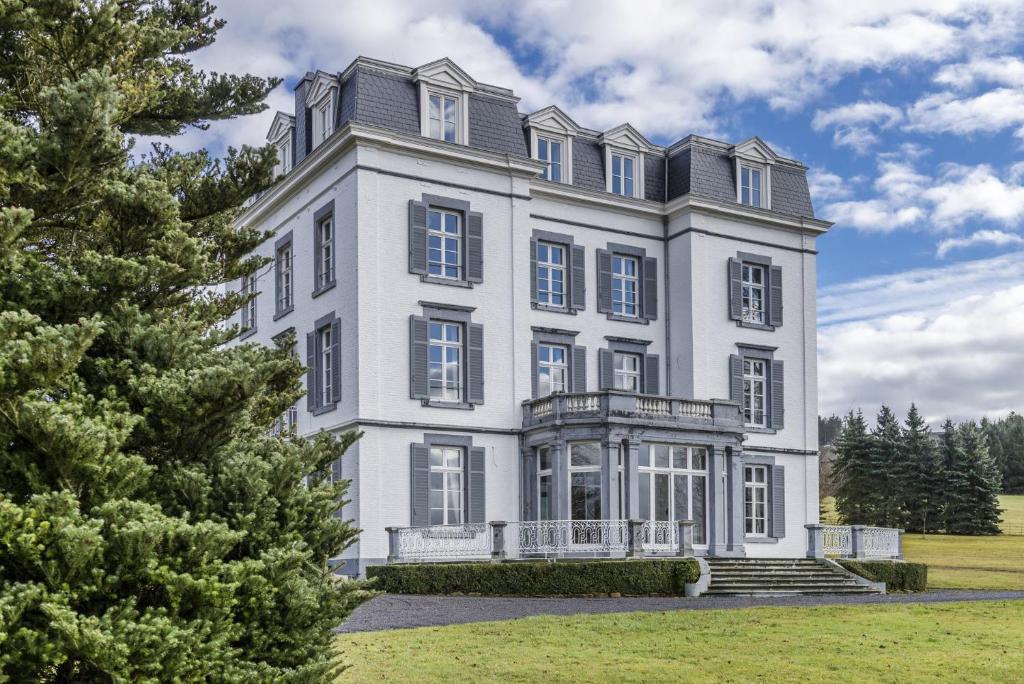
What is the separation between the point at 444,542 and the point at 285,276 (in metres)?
9.65

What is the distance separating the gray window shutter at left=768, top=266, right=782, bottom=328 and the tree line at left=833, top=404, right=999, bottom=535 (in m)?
31.9

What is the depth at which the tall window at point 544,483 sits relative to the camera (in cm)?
2720

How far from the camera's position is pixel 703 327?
3089cm

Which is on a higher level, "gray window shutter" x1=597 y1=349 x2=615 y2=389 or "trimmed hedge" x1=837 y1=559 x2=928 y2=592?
"gray window shutter" x1=597 y1=349 x2=615 y2=389

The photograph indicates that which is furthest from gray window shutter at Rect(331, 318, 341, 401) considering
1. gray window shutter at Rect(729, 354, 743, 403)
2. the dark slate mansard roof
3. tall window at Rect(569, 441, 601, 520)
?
gray window shutter at Rect(729, 354, 743, 403)

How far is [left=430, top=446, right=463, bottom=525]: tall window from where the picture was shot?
1049 inches

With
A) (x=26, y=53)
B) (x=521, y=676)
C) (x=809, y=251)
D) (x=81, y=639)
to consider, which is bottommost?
(x=521, y=676)

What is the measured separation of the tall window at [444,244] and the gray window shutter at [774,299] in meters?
10.1

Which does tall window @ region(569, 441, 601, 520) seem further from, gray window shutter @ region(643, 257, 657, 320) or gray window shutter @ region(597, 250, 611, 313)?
gray window shutter @ region(643, 257, 657, 320)

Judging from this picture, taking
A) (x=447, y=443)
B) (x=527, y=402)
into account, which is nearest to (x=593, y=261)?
(x=527, y=402)

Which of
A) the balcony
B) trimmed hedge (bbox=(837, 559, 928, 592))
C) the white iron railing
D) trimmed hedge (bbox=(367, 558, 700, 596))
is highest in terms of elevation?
the balcony

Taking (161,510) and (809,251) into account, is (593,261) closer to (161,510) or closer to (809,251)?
(809,251)

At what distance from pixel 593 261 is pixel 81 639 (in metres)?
24.3

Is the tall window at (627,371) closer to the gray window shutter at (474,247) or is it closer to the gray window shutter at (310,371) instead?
the gray window shutter at (474,247)
